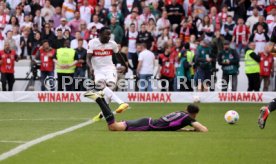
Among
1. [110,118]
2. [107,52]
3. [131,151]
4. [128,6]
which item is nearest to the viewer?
[131,151]

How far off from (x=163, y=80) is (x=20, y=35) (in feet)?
18.6

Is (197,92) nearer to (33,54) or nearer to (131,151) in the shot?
(33,54)

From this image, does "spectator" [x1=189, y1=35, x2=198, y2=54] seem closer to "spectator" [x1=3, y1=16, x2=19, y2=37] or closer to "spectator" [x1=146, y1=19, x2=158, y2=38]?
"spectator" [x1=146, y1=19, x2=158, y2=38]

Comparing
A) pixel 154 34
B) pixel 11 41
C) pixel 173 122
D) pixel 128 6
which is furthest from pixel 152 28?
pixel 173 122

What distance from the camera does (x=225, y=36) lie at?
101ft

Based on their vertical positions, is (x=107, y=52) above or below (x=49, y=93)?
above

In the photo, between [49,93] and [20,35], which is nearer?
[49,93]

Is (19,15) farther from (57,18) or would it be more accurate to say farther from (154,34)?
(154,34)

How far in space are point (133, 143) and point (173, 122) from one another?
1828 millimetres

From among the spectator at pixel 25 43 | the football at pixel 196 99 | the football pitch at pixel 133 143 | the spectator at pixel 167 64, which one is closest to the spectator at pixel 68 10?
the spectator at pixel 25 43

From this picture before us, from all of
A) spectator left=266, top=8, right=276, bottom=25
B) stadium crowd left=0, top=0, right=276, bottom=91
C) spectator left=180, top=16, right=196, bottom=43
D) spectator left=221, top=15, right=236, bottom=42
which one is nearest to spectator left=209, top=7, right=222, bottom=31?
stadium crowd left=0, top=0, right=276, bottom=91

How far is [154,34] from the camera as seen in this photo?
3089 cm

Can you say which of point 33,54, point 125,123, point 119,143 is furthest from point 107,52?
point 33,54

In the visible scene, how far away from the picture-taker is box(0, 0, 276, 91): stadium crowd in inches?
1142
